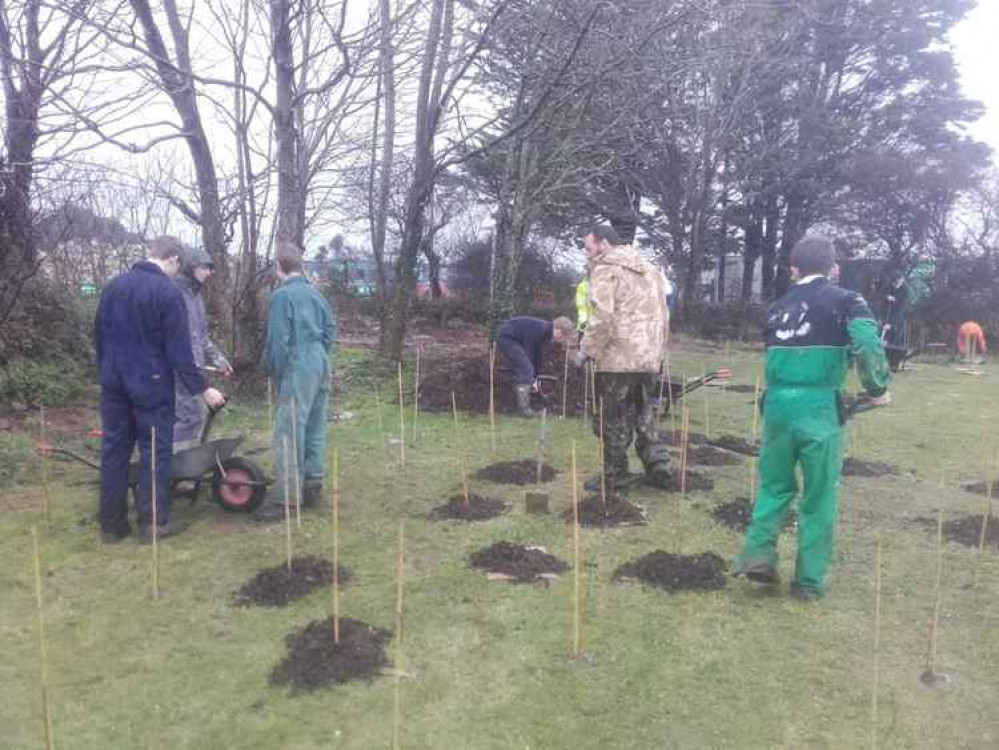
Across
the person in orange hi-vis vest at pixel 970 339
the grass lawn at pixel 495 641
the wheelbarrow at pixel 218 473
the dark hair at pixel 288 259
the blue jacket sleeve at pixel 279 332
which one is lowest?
the grass lawn at pixel 495 641

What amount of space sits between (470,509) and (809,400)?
232 centimetres

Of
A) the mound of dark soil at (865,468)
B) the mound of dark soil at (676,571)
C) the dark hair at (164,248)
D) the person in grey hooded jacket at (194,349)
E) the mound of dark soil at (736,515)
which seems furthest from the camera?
the mound of dark soil at (865,468)

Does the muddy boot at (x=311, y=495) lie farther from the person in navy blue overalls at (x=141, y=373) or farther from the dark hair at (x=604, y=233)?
the dark hair at (x=604, y=233)

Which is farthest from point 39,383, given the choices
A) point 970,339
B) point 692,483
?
point 970,339

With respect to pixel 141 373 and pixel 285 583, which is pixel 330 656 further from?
pixel 141 373

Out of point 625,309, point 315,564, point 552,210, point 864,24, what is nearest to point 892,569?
point 625,309

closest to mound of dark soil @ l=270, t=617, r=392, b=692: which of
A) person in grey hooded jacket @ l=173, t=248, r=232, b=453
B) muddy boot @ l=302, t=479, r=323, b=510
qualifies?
muddy boot @ l=302, t=479, r=323, b=510

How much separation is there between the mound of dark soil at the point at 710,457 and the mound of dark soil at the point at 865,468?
0.86m

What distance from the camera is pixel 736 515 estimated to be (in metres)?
5.09

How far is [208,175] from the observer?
26.7ft

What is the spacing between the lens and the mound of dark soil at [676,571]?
401cm

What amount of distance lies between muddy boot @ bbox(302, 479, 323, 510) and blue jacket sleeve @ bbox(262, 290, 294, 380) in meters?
0.77

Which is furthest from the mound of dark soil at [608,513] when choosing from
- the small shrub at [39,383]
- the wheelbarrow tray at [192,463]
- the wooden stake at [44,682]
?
the small shrub at [39,383]

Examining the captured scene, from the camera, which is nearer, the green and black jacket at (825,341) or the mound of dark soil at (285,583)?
the green and black jacket at (825,341)
